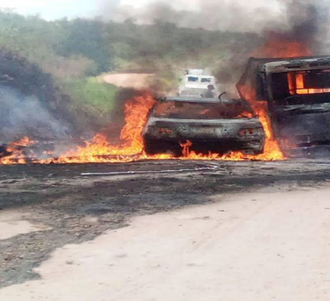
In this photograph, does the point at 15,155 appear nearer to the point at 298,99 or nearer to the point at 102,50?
the point at 298,99

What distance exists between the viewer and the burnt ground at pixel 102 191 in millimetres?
5188

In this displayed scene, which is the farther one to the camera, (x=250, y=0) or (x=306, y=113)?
(x=250, y=0)

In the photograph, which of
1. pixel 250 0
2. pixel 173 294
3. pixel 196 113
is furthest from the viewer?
pixel 250 0

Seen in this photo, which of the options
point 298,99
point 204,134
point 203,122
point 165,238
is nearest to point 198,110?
point 203,122

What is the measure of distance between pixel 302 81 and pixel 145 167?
4257 mm

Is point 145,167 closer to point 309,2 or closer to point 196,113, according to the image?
point 196,113

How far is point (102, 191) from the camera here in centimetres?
787

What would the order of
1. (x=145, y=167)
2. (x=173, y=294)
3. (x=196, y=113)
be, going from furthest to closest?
(x=196, y=113)
(x=145, y=167)
(x=173, y=294)

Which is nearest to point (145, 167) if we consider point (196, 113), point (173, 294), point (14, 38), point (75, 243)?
point (196, 113)

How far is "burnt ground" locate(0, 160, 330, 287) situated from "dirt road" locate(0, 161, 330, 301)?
0.05 ft

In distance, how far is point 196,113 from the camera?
11.7 m

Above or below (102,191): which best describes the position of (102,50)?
above

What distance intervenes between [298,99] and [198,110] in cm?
211

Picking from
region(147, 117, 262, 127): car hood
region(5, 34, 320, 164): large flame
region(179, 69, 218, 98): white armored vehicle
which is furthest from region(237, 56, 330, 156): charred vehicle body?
region(179, 69, 218, 98): white armored vehicle
